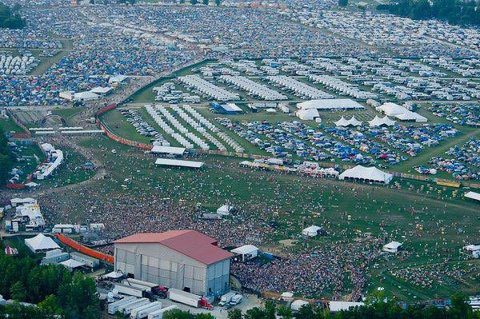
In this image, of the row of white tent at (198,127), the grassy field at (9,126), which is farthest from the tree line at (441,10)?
the grassy field at (9,126)

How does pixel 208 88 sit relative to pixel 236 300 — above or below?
below

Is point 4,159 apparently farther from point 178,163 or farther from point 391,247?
point 391,247

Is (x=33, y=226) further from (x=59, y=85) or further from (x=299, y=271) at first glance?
(x=59, y=85)

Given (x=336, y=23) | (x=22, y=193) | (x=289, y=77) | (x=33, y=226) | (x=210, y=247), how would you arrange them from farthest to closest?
(x=336, y=23), (x=289, y=77), (x=22, y=193), (x=33, y=226), (x=210, y=247)

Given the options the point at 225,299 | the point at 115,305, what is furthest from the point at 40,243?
the point at 225,299

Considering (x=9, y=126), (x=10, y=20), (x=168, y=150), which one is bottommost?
(x=10, y=20)

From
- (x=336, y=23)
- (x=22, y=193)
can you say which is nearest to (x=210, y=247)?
(x=22, y=193)
